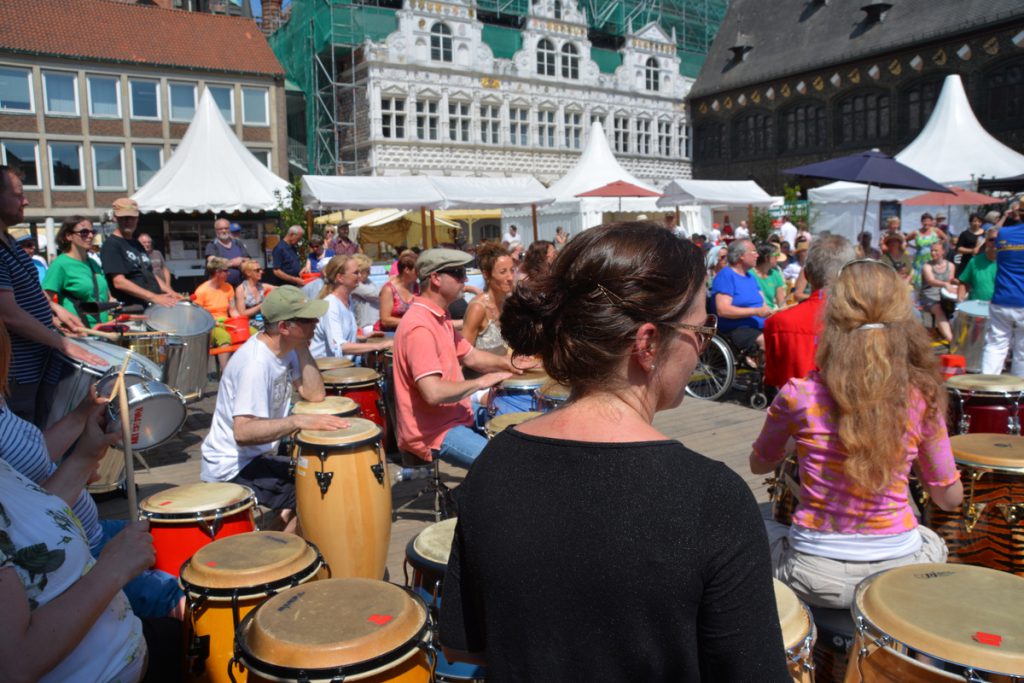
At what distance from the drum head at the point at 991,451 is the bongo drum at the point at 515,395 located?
94.0 inches

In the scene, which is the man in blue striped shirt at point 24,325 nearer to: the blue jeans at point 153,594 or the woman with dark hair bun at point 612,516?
the blue jeans at point 153,594

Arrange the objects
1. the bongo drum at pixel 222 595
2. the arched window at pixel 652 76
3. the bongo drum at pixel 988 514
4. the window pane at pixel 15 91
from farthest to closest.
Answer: the arched window at pixel 652 76
the window pane at pixel 15 91
the bongo drum at pixel 988 514
the bongo drum at pixel 222 595

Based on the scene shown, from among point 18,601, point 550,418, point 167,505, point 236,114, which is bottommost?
point 167,505

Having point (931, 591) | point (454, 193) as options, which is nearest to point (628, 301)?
point (931, 591)

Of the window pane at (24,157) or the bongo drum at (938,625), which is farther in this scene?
the window pane at (24,157)

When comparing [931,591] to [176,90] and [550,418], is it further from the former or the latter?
[176,90]

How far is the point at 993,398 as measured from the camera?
432cm

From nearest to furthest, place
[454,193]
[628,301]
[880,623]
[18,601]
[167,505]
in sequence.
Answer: [628,301]
[18,601]
[880,623]
[167,505]
[454,193]

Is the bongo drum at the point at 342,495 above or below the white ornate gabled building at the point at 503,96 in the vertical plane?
below

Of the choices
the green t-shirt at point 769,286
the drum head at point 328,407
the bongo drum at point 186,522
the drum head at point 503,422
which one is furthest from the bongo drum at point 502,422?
the green t-shirt at point 769,286

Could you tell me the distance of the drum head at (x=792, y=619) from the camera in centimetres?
207

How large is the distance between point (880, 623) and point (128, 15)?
38081 millimetres

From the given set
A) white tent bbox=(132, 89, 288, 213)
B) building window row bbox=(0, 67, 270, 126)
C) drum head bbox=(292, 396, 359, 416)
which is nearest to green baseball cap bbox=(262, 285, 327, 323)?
drum head bbox=(292, 396, 359, 416)

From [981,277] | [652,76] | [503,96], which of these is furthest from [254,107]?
[981,277]
